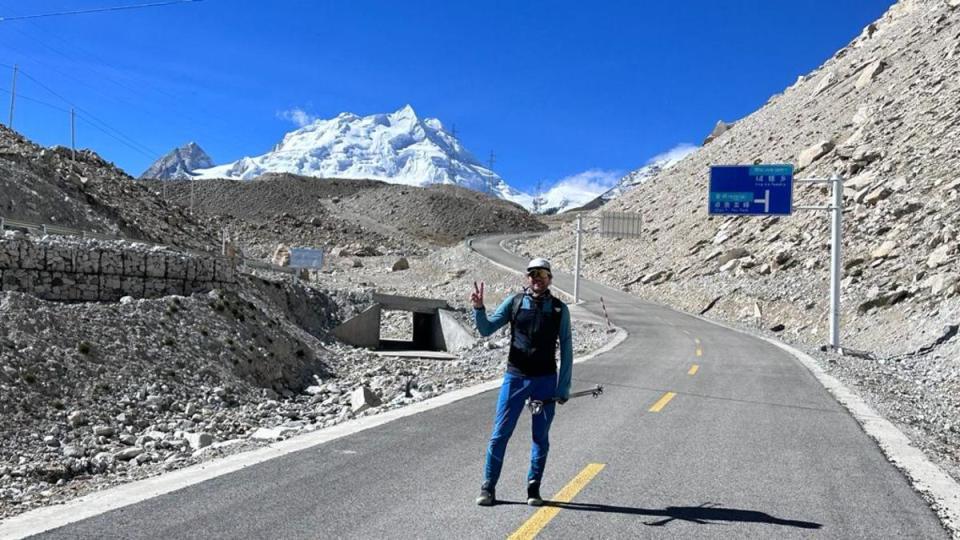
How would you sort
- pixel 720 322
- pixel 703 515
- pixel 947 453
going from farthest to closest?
pixel 720 322 < pixel 947 453 < pixel 703 515

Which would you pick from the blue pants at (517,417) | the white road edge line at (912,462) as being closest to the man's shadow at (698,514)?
the blue pants at (517,417)

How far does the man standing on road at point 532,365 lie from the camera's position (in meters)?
6.04

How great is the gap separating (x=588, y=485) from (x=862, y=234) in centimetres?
3574

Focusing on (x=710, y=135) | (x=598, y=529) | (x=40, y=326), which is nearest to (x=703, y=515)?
(x=598, y=529)

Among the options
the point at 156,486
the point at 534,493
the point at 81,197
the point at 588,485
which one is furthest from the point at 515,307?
the point at 81,197

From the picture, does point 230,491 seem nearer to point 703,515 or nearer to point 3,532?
point 3,532

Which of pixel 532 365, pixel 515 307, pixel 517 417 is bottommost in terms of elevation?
pixel 517 417

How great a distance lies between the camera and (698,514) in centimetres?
595

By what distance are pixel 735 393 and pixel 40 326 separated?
14.7 metres

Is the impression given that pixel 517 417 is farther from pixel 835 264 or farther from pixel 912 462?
pixel 835 264

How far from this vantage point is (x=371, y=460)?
7566mm

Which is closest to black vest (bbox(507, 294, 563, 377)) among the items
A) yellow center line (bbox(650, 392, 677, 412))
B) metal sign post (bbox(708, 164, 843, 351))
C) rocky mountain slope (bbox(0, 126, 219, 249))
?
yellow center line (bbox(650, 392, 677, 412))

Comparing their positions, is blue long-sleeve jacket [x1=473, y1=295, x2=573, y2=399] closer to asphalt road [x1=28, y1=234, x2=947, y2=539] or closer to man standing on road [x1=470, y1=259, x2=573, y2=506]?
man standing on road [x1=470, y1=259, x2=573, y2=506]

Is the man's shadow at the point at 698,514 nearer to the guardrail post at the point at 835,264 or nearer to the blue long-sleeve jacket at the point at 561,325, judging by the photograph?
the blue long-sleeve jacket at the point at 561,325
